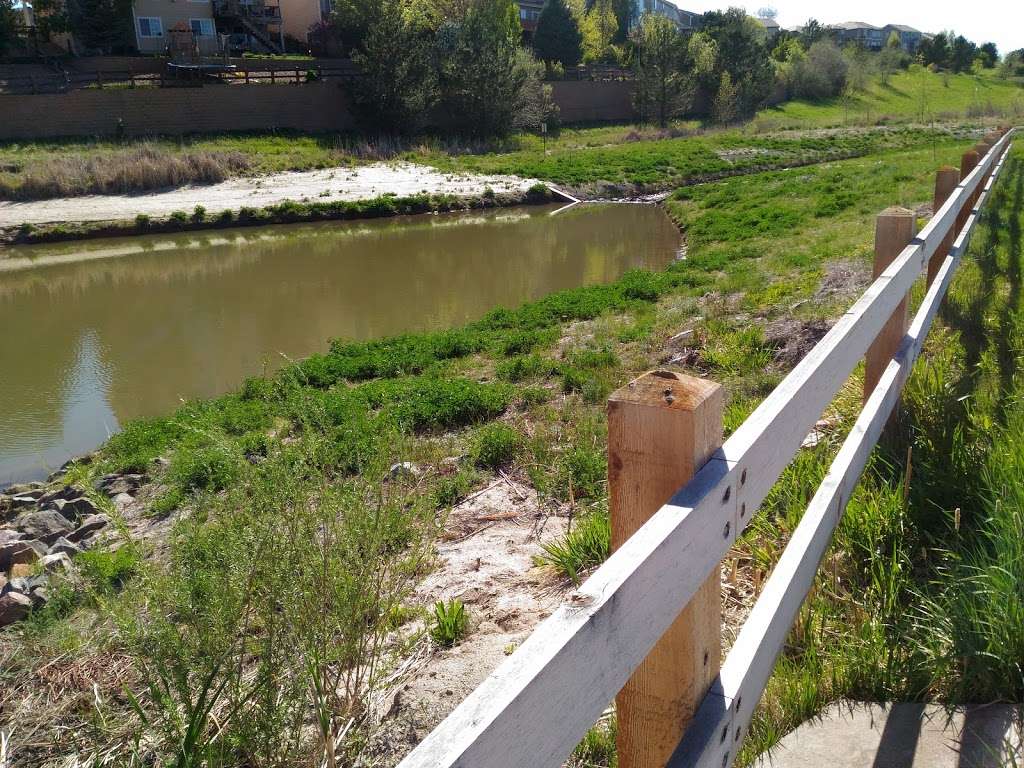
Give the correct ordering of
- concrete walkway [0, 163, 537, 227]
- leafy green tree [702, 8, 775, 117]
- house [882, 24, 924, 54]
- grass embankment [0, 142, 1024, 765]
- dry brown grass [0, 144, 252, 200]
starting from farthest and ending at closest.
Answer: house [882, 24, 924, 54] < leafy green tree [702, 8, 775, 117] < dry brown grass [0, 144, 252, 200] < concrete walkway [0, 163, 537, 227] < grass embankment [0, 142, 1024, 765]

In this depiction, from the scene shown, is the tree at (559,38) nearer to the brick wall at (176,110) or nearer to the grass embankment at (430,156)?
the grass embankment at (430,156)

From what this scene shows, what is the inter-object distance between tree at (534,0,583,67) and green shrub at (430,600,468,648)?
66.4m

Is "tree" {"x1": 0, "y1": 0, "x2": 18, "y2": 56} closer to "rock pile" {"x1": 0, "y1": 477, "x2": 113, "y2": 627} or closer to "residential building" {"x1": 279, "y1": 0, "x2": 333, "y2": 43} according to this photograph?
"residential building" {"x1": 279, "y1": 0, "x2": 333, "y2": 43}

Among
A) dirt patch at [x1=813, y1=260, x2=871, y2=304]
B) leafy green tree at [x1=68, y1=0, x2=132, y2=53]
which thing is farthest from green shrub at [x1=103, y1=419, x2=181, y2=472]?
leafy green tree at [x1=68, y1=0, x2=132, y2=53]

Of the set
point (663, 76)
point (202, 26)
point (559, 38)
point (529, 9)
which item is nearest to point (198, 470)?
point (202, 26)

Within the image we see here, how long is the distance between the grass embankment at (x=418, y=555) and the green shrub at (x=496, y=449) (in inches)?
0.7

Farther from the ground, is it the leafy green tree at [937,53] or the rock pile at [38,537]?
the leafy green tree at [937,53]

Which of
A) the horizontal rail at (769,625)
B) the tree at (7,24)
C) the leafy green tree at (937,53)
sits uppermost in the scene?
the leafy green tree at (937,53)

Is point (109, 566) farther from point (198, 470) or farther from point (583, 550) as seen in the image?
point (583, 550)

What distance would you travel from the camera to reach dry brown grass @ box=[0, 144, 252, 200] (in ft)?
88.8

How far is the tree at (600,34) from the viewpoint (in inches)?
2879

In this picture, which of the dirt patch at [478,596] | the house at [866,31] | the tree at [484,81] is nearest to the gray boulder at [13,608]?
the dirt patch at [478,596]

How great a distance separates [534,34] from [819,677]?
70686 mm

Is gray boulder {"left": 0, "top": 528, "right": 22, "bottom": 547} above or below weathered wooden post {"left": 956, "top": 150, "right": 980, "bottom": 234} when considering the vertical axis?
below
